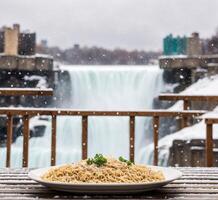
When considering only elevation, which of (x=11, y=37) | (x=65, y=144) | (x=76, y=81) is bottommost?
(x=65, y=144)

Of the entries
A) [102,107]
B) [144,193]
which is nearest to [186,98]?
[144,193]

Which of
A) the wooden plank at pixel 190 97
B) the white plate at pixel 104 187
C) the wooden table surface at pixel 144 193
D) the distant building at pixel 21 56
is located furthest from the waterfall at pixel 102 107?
the white plate at pixel 104 187

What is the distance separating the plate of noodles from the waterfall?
14148 mm

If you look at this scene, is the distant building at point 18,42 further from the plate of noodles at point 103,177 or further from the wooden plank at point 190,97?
the plate of noodles at point 103,177

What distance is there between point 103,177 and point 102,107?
816 inches

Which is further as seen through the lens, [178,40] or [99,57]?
[99,57]

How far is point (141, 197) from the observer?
1.82 metres

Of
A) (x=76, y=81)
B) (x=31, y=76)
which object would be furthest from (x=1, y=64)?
(x=76, y=81)

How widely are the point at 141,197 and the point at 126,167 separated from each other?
0.14 m

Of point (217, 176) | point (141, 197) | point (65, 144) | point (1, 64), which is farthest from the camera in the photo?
point (1, 64)

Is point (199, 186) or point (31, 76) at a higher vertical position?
point (31, 76)

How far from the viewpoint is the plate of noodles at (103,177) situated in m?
1.76

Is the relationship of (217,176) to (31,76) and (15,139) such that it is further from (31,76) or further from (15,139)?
(31,76)

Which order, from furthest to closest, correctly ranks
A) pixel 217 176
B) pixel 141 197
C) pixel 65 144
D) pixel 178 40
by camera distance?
1. pixel 178 40
2. pixel 65 144
3. pixel 217 176
4. pixel 141 197
